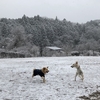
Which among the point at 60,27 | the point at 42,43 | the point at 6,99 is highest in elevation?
the point at 60,27

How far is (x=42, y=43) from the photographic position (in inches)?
2756

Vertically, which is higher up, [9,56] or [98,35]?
[98,35]

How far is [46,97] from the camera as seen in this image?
7.52m

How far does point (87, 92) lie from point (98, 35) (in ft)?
243

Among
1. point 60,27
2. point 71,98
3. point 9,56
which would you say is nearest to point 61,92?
point 71,98

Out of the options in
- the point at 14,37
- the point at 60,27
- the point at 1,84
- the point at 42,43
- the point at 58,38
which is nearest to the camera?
the point at 1,84

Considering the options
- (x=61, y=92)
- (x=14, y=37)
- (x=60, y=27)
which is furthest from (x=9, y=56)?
(x=60, y=27)

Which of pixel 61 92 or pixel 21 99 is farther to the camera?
pixel 61 92

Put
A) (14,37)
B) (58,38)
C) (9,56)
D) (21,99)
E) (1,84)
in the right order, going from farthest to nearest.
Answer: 1. (58,38)
2. (14,37)
3. (9,56)
4. (1,84)
5. (21,99)

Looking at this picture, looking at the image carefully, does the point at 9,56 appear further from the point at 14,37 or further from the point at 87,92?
the point at 14,37

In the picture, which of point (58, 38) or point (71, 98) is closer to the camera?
point (71, 98)

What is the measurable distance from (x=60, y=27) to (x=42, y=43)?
51.7 ft

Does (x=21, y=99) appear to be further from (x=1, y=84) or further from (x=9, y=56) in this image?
(x=9, y=56)

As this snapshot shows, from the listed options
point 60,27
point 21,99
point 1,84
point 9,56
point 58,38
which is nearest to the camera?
point 21,99
